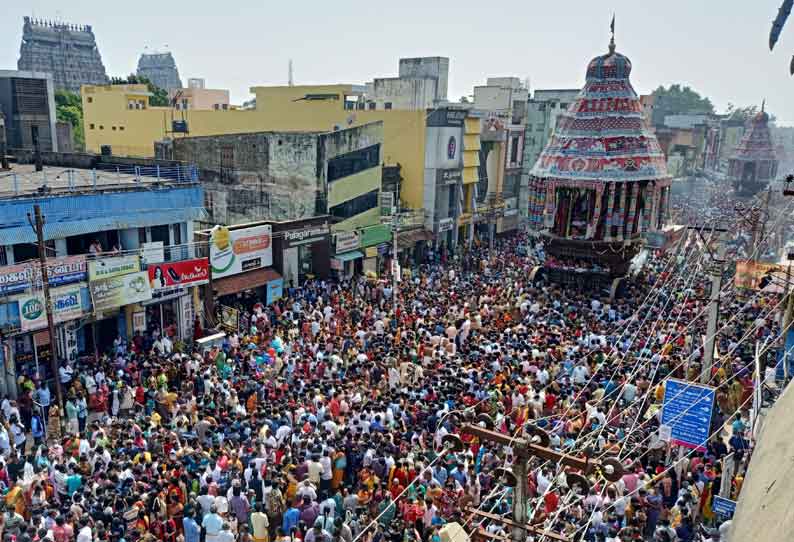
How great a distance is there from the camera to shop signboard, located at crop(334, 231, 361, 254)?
85.6 feet

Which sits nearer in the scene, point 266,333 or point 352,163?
point 266,333

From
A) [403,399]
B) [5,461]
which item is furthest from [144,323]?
[403,399]

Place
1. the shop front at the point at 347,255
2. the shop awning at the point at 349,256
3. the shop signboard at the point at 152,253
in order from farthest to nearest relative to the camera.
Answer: the shop awning at the point at 349,256
the shop front at the point at 347,255
the shop signboard at the point at 152,253

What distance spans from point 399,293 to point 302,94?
20321 mm

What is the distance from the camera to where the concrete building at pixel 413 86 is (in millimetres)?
44938

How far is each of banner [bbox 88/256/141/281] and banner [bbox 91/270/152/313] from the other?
0.35 feet

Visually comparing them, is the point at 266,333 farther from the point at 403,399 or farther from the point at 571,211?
the point at 571,211

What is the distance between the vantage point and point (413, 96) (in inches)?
1779

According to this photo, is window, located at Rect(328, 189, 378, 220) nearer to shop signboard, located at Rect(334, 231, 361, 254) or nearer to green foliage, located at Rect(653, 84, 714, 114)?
shop signboard, located at Rect(334, 231, 361, 254)

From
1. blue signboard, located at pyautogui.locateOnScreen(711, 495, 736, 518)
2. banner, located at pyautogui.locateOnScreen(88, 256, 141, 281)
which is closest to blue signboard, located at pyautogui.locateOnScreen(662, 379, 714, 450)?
blue signboard, located at pyautogui.locateOnScreen(711, 495, 736, 518)

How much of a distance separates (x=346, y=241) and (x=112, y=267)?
1115cm

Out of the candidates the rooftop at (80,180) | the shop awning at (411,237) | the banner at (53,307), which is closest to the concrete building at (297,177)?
the shop awning at (411,237)

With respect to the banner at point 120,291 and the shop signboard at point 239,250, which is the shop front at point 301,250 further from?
the banner at point 120,291

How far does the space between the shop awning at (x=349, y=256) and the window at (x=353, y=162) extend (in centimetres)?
313
